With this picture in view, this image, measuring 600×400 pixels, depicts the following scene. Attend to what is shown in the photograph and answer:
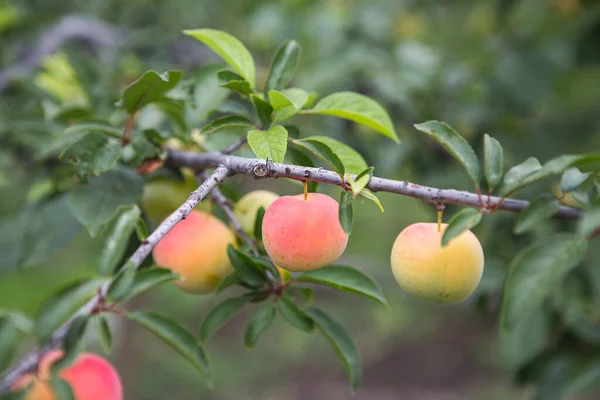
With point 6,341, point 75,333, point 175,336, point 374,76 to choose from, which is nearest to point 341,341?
point 175,336

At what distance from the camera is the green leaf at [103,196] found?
2.50 ft

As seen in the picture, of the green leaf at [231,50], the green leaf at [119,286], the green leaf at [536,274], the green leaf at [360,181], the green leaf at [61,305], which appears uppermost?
the green leaf at [231,50]

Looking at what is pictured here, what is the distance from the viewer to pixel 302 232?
0.59m

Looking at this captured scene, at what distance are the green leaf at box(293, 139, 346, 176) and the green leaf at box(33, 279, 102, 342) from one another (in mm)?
343

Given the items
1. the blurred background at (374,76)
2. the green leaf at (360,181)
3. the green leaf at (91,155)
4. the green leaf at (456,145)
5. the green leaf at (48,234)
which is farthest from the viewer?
the blurred background at (374,76)

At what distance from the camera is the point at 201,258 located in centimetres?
73

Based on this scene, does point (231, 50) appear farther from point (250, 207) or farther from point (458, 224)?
point (458, 224)

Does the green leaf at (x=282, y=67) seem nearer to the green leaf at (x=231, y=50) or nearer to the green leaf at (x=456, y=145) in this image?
the green leaf at (x=231, y=50)

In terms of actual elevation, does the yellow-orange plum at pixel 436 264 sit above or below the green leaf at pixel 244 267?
above

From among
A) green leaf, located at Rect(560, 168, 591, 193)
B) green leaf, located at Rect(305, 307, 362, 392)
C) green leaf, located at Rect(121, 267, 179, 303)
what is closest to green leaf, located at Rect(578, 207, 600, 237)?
green leaf, located at Rect(560, 168, 591, 193)

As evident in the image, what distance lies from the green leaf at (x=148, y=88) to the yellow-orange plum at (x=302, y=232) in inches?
8.5

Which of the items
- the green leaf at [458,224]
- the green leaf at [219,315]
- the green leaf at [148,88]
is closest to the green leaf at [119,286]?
the green leaf at [219,315]

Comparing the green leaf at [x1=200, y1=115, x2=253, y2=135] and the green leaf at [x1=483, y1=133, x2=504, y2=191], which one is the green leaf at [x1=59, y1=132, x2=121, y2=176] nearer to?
the green leaf at [x1=200, y1=115, x2=253, y2=135]

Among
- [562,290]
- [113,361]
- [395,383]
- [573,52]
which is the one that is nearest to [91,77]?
[562,290]
